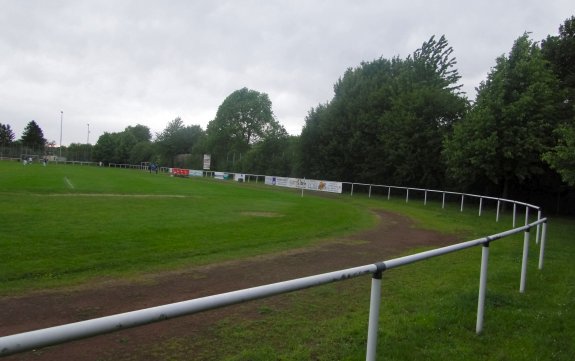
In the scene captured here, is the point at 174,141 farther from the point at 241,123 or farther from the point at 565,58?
the point at 565,58

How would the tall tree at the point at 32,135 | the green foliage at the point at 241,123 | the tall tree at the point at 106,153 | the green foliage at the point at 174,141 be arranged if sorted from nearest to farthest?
the green foliage at the point at 241,123, the green foliage at the point at 174,141, the tall tree at the point at 106,153, the tall tree at the point at 32,135

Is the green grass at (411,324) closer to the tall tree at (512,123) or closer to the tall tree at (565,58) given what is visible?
the tall tree at (512,123)

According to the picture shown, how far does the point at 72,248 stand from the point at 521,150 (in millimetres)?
22204

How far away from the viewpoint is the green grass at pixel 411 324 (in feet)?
15.0

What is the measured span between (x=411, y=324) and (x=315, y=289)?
1.95 meters

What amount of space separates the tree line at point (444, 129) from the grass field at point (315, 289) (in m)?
9.39

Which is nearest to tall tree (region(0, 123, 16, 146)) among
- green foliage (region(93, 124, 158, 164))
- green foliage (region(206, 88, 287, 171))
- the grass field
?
green foliage (region(93, 124, 158, 164))

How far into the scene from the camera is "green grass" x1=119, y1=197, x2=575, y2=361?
4.57m

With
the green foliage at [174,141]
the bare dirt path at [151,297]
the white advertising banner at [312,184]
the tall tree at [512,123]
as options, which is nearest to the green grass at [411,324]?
the bare dirt path at [151,297]

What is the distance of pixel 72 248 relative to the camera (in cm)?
922

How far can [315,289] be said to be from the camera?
7.03m

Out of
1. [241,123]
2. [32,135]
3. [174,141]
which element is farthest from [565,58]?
[32,135]

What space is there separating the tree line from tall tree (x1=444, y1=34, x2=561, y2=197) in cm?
5

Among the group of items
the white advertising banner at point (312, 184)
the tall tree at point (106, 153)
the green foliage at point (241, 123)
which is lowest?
the white advertising banner at point (312, 184)
